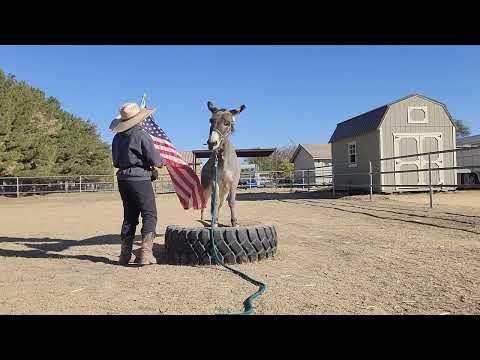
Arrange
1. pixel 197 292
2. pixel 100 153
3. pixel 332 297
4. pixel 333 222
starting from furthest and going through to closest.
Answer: pixel 100 153
pixel 333 222
pixel 197 292
pixel 332 297

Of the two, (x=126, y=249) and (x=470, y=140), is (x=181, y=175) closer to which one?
(x=126, y=249)

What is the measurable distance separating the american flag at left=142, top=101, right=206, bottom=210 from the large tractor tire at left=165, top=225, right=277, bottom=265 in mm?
961

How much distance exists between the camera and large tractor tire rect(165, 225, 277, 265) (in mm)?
4738

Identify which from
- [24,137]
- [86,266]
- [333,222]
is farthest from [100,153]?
[86,266]

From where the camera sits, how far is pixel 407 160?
18938 mm

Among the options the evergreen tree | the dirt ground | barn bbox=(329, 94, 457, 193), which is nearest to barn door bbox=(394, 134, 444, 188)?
barn bbox=(329, 94, 457, 193)

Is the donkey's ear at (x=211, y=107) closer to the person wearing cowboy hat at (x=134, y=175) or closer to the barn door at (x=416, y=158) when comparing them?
the person wearing cowboy hat at (x=134, y=175)

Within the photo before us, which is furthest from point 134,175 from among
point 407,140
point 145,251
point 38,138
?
point 38,138

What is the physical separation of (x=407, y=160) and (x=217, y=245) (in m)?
16.0
